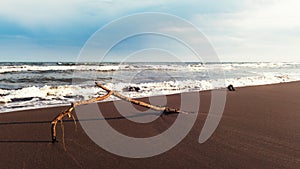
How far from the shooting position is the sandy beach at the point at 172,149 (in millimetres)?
3277

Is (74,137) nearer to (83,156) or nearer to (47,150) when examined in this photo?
(47,150)

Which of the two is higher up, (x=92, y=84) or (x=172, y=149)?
(x=92, y=84)

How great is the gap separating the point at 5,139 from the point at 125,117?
2398 mm

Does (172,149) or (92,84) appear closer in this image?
(172,149)

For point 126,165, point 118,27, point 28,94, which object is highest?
point 118,27

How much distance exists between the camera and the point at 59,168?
3.10m

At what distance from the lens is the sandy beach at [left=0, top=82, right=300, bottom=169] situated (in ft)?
10.8

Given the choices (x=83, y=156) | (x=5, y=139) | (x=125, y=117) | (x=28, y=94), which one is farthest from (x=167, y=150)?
(x=28, y=94)

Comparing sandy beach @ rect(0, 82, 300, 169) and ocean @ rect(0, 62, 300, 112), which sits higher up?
ocean @ rect(0, 62, 300, 112)

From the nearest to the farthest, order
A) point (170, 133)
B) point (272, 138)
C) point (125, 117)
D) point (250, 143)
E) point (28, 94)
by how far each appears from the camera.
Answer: point (250, 143)
point (272, 138)
point (170, 133)
point (125, 117)
point (28, 94)

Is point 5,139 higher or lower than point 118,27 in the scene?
lower

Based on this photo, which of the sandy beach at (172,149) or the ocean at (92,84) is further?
the ocean at (92,84)

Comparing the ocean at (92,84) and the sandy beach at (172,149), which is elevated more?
the ocean at (92,84)

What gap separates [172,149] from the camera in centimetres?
380
